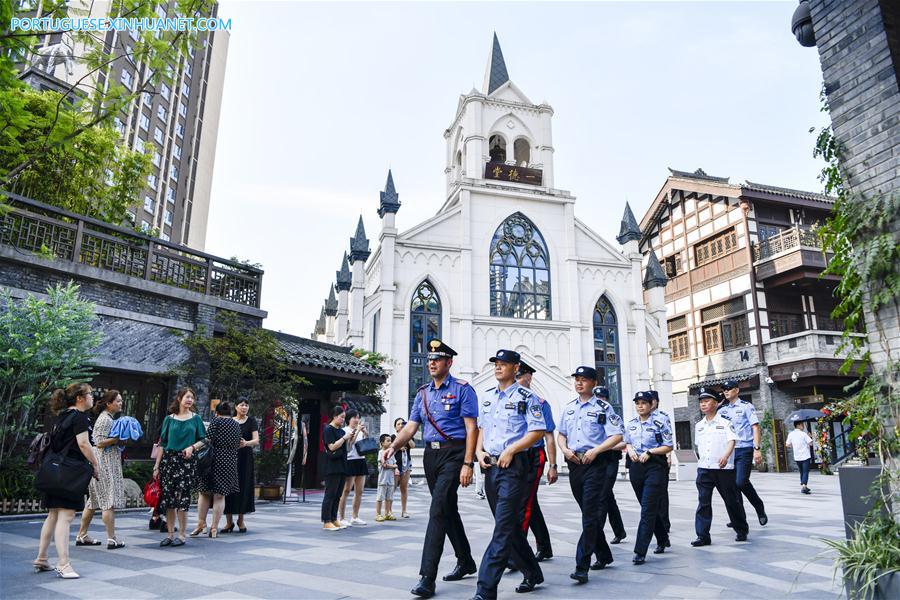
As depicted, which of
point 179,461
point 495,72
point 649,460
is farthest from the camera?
point 495,72

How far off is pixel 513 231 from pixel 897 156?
71.8ft

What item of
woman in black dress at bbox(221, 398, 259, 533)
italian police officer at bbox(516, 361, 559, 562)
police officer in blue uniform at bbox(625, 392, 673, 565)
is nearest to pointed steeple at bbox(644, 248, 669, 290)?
police officer in blue uniform at bbox(625, 392, 673, 565)

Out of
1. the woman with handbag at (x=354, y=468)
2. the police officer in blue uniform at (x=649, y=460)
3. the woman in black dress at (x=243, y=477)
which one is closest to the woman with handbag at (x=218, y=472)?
the woman in black dress at (x=243, y=477)

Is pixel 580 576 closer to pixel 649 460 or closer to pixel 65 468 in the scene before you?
pixel 649 460

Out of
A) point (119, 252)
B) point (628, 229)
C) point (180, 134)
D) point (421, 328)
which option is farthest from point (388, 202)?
point (180, 134)

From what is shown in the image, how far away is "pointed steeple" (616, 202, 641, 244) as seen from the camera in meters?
27.1

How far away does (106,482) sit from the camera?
659 centimetres

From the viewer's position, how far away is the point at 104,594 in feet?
14.7

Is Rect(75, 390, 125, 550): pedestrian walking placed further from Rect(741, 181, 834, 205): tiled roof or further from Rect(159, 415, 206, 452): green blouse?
Rect(741, 181, 834, 205): tiled roof

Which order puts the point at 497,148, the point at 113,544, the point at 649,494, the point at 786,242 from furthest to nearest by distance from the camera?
the point at 497,148 < the point at 786,242 < the point at 113,544 < the point at 649,494

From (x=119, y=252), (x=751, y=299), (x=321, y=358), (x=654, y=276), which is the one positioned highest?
(x=654, y=276)

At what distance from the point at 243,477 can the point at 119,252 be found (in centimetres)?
614

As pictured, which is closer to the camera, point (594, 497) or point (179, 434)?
point (594, 497)

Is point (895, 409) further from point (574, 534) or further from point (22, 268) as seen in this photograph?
point (22, 268)
